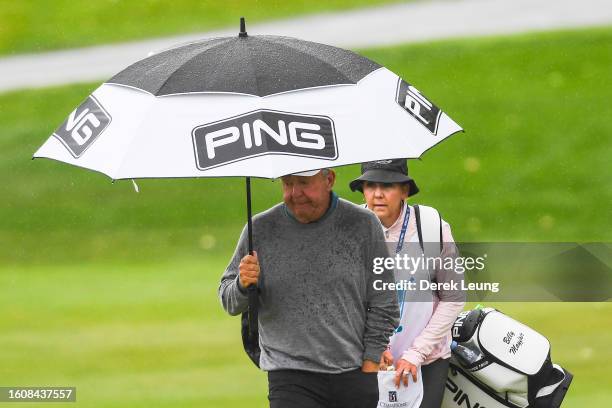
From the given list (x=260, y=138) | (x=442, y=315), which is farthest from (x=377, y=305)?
(x=260, y=138)

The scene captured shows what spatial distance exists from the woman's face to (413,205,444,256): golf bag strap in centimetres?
10

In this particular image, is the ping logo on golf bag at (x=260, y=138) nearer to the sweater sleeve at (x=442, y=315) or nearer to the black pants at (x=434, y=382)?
the sweater sleeve at (x=442, y=315)

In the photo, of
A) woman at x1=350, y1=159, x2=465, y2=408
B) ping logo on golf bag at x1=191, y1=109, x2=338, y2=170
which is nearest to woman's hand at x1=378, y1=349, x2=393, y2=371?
woman at x1=350, y1=159, x2=465, y2=408

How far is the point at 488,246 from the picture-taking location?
1914 centimetres

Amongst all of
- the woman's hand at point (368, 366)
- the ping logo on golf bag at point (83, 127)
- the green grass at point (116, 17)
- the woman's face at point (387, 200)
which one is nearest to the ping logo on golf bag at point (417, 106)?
the woman's face at point (387, 200)

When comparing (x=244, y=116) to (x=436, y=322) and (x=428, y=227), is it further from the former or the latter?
(x=436, y=322)

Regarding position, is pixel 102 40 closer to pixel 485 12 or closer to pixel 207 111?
pixel 485 12

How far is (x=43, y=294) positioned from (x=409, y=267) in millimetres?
10782

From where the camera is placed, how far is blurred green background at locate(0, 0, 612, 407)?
567 inches

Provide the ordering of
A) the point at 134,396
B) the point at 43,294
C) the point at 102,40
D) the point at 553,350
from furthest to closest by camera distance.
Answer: the point at 102,40 → the point at 43,294 → the point at 553,350 → the point at 134,396

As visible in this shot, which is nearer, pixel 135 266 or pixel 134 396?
pixel 134 396

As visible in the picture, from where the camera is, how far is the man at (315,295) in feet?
21.1

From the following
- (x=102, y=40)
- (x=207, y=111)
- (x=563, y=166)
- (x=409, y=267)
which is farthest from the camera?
(x=102, y=40)

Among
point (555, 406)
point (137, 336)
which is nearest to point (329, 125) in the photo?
point (555, 406)
